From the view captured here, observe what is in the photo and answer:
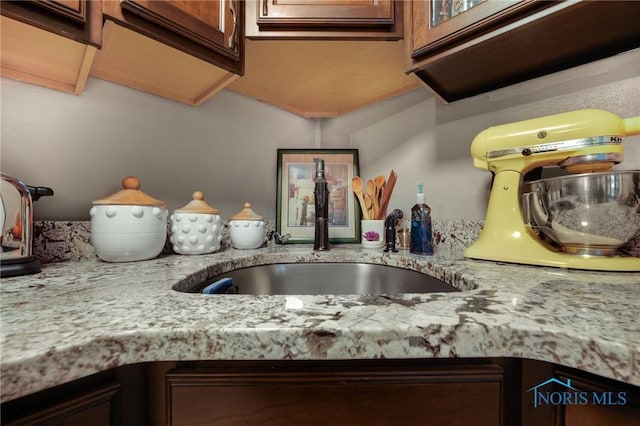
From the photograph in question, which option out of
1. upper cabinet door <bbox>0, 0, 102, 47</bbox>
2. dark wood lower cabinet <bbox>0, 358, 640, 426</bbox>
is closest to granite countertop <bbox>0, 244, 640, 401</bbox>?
dark wood lower cabinet <bbox>0, 358, 640, 426</bbox>

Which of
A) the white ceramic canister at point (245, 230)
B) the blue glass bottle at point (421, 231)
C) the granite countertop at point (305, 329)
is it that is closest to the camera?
the granite countertop at point (305, 329)

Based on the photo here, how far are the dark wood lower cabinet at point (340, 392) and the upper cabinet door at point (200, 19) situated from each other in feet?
2.25

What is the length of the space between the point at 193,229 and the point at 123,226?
17 centimetres

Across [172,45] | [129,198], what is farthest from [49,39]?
[129,198]

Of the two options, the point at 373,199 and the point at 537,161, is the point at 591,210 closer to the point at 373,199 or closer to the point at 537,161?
the point at 537,161

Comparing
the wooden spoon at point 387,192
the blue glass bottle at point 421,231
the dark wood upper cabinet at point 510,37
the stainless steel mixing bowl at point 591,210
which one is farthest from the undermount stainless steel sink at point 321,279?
the dark wood upper cabinet at point 510,37

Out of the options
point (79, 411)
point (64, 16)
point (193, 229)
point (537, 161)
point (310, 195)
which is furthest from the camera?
point (310, 195)

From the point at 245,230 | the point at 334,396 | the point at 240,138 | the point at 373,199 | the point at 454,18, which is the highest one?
the point at 454,18

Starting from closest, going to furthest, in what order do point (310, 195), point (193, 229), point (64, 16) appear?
point (64, 16) < point (193, 229) < point (310, 195)

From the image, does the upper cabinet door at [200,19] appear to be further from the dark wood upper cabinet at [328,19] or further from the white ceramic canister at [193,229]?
the white ceramic canister at [193,229]

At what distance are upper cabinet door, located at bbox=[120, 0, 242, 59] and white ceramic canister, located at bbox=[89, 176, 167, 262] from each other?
1.32ft

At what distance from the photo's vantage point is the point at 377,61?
2.83 feet

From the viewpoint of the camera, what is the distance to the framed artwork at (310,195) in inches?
41.9

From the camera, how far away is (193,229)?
2.46 ft
